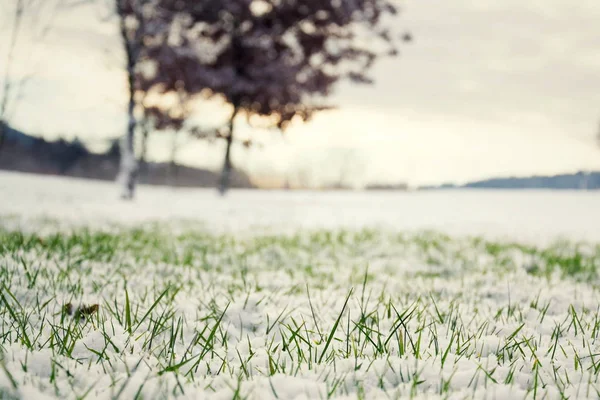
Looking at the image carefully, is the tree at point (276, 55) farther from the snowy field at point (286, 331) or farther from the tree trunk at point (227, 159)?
the snowy field at point (286, 331)

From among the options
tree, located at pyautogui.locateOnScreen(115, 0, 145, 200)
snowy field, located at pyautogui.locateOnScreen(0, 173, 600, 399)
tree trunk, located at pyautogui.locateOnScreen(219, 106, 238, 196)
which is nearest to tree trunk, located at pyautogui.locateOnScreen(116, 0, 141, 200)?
tree, located at pyautogui.locateOnScreen(115, 0, 145, 200)

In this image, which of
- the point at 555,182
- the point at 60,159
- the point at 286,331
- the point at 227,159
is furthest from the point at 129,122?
the point at 555,182

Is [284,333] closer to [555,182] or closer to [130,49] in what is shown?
[130,49]

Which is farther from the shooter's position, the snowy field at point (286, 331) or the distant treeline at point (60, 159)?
the distant treeline at point (60, 159)

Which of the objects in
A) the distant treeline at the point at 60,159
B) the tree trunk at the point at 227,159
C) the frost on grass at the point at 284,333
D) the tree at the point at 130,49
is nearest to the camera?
the frost on grass at the point at 284,333

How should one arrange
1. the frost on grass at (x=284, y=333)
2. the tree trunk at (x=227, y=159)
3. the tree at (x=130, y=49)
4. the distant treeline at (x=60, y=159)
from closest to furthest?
the frost on grass at (x=284, y=333) < the tree at (x=130, y=49) < the tree trunk at (x=227, y=159) < the distant treeline at (x=60, y=159)

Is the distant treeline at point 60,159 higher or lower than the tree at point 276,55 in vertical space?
lower

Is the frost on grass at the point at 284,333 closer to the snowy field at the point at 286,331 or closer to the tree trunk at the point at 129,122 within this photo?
the snowy field at the point at 286,331

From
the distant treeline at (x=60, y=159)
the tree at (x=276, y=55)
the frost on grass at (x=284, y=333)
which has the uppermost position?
the tree at (x=276, y=55)

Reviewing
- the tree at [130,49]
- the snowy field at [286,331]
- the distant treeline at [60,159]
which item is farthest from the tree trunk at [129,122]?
the distant treeline at [60,159]

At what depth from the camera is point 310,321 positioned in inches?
73.5

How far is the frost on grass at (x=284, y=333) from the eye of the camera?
46.4 inches

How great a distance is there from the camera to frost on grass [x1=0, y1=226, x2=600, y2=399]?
118 centimetres

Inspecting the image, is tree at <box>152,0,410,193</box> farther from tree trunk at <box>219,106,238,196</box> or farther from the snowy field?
the snowy field
